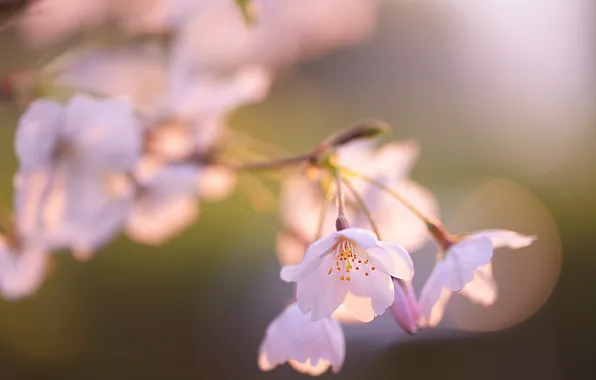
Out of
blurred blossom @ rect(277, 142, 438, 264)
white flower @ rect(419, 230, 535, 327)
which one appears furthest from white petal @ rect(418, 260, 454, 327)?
blurred blossom @ rect(277, 142, 438, 264)

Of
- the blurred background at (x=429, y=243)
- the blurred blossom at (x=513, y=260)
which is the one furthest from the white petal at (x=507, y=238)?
the blurred blossom at (x=513, y=260)

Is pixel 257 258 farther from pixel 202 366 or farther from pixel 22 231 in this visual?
pixel 22 231

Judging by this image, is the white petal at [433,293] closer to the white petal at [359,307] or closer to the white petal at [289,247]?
the white petal at [359,307]

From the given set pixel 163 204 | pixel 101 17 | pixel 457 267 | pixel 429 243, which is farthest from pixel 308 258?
pixel 429 243

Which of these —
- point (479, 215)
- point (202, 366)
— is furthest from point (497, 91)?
point (202, 366)

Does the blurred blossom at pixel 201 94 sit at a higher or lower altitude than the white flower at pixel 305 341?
higher

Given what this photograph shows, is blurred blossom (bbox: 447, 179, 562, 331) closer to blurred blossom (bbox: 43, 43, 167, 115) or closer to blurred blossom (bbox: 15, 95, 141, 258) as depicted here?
blurred blossom (bbox: 43, 43, 167, 115)
